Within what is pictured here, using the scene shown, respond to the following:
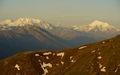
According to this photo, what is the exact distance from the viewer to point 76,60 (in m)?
190

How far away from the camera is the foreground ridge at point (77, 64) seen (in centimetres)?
16950

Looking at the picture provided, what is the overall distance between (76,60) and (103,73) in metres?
33.1

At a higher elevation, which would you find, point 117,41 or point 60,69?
point 117,41

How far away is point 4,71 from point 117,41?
88.8m

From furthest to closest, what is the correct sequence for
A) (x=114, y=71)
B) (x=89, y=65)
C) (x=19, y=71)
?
(x=19, y=71) → (x=89, y=65) → (x=114, y=71)

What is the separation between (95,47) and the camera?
197625 mm

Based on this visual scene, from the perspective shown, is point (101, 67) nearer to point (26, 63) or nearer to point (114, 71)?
point (114, 71)

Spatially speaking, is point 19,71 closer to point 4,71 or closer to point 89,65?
point 4,71

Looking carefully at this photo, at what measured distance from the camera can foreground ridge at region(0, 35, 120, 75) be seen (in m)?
170

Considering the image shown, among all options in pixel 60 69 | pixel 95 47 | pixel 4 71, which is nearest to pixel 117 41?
pixel 95 47

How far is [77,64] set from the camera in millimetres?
183500

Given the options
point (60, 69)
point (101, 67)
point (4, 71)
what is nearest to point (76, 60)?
point (60, 69)

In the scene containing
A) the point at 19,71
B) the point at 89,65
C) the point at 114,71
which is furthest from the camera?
the point at 19,71

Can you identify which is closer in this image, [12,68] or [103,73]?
[103,73]
